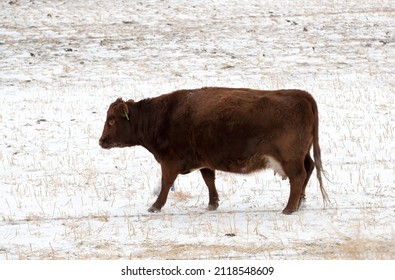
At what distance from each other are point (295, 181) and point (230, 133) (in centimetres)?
96

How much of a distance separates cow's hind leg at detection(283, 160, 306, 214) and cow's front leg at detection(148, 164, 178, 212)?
4.77 ft

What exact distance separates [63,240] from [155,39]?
18.4 metres

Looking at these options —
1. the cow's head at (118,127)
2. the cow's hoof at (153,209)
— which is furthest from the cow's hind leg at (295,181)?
the cow's head at (118,127)

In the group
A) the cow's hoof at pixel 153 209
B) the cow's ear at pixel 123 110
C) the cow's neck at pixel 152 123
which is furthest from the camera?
the cow's ear at pixel 123 110

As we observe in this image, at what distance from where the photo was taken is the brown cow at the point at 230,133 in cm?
868

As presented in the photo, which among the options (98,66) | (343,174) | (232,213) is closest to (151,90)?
(98,66)

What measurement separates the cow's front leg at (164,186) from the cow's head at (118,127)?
2.56 feet

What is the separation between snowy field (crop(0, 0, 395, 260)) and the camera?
782 cm

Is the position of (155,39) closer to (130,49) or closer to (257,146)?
(130,49)

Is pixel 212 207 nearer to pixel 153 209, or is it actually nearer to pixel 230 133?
pixel 153 209

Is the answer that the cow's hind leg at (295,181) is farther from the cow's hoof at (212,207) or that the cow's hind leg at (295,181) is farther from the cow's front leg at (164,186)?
the cow's front leg at (164,186)

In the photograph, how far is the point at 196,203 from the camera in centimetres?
970

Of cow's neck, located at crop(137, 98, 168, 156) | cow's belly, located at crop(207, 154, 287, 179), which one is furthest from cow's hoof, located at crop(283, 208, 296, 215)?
cow's neck, located at crop(137, 98, 168, 156)

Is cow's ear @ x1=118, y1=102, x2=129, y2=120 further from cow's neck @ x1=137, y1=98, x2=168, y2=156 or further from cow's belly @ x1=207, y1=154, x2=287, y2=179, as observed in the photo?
cow's belly @ x1=207, y1=154, x2=287, y2=179
